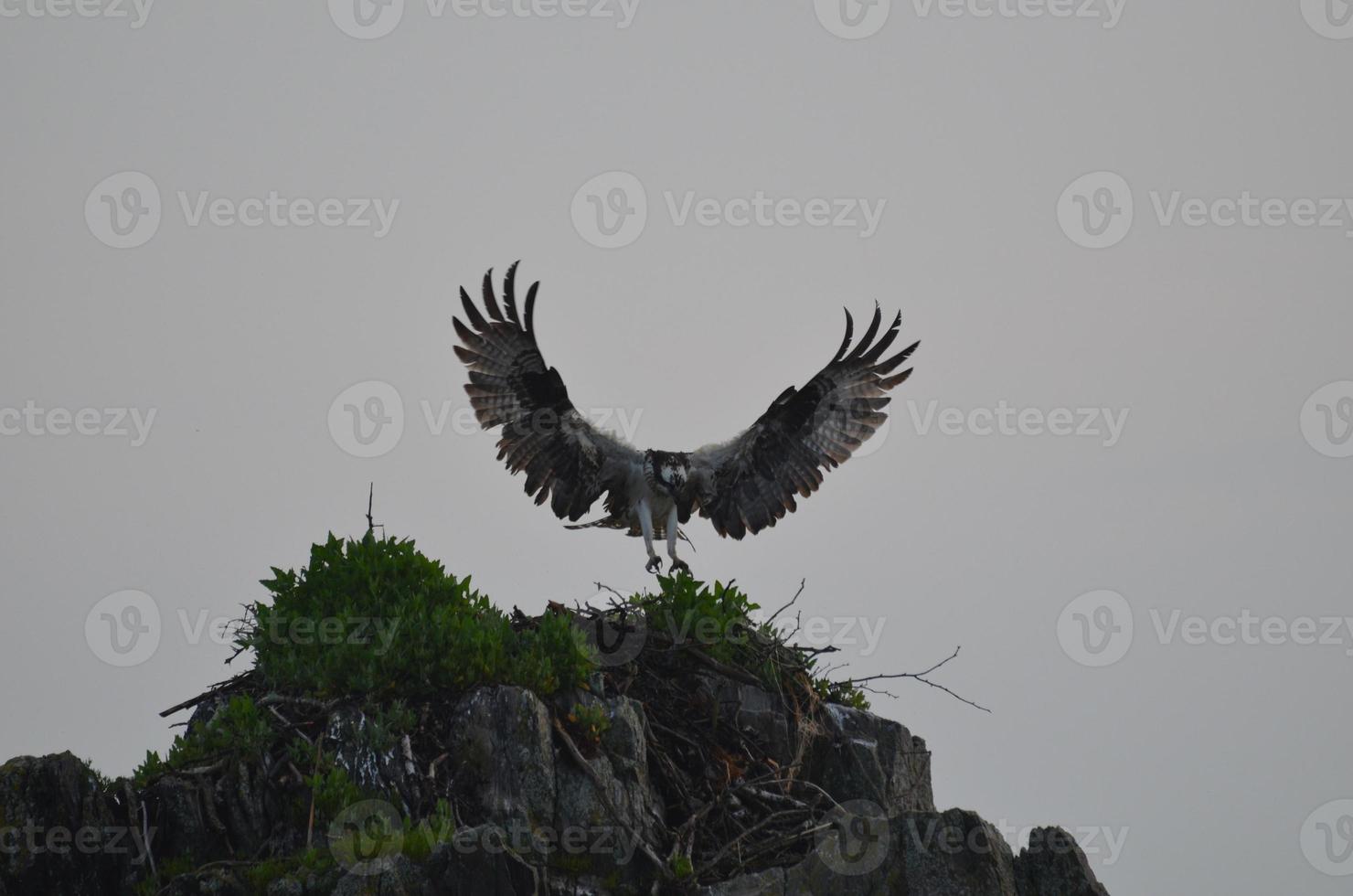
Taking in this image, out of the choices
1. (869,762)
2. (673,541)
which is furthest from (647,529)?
(869,762)

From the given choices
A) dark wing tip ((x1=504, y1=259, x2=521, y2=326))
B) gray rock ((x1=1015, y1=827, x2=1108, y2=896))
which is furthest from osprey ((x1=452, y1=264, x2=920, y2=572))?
gray rock ((x1=1015, y1=827, x2=1108, y2=896))

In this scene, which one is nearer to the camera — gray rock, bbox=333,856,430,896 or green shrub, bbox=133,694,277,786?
gray rock, bbox=333,856,430,896

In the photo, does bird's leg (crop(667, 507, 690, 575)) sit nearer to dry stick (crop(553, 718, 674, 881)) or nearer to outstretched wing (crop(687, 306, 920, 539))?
outstretched wing (crop(687, 306, 920, 539))

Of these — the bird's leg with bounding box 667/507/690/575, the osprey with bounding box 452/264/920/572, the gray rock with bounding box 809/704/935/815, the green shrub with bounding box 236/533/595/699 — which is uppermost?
the osprey with bounding box 452/264/920/572

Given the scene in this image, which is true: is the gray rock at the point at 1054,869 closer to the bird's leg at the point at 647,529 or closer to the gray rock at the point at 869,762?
the gray rock at the point at 869,762

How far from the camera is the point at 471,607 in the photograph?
1234 centimetres

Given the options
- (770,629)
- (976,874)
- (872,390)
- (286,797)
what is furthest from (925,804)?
(286,797)

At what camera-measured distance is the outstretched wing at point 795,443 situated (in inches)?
600

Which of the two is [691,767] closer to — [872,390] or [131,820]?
[131,820]

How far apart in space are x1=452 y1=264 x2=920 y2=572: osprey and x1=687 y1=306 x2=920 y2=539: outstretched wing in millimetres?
10

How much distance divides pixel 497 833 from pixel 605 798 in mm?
1386

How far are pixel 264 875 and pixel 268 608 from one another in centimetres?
308

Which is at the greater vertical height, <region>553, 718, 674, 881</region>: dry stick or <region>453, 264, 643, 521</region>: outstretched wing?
<region>453, 264, 643, 521</region>: outstretched wing

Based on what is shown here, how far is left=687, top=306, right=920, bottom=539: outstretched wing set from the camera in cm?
1524
